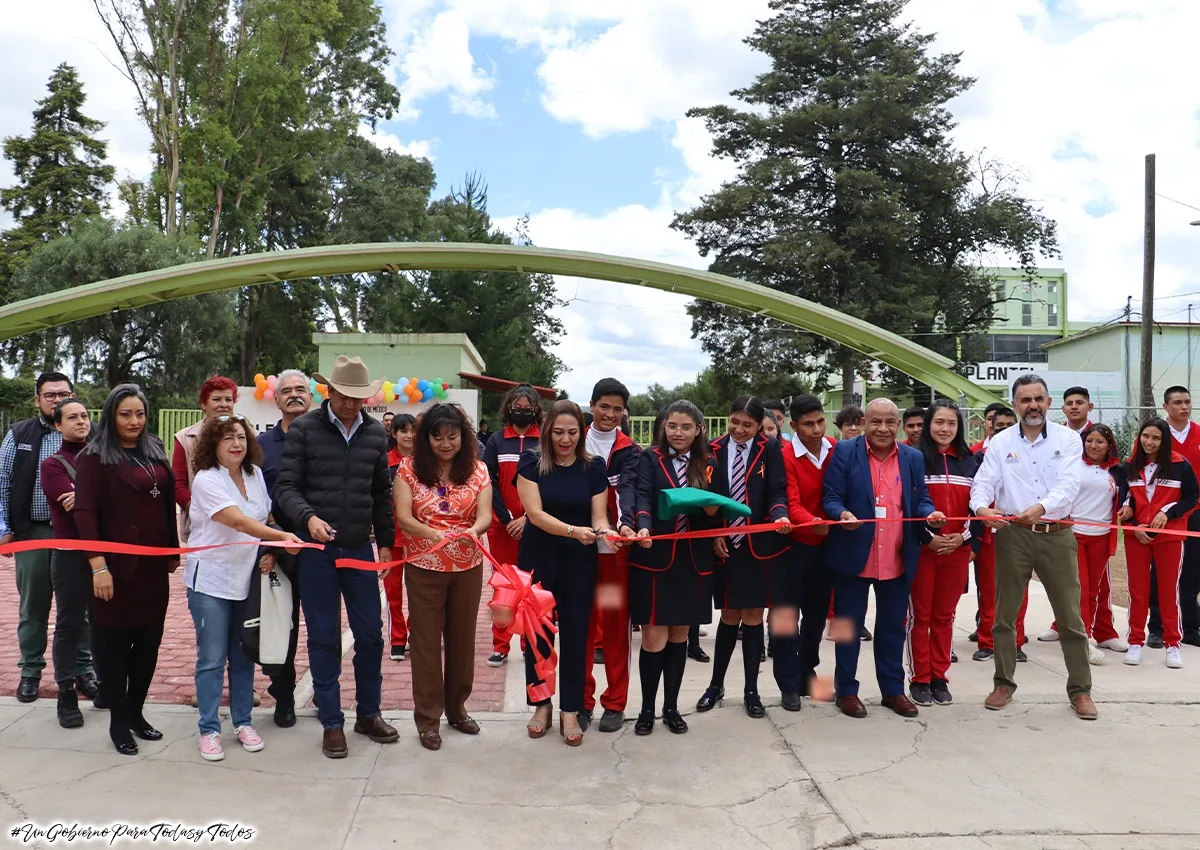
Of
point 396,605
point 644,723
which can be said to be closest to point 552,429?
point 644,723

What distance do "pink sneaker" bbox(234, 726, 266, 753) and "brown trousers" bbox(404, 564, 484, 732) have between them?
788 mm

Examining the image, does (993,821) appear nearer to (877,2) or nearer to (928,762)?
(928,762)

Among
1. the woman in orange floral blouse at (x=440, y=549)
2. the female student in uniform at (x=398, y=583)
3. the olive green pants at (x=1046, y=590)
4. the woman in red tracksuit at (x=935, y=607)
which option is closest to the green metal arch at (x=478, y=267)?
the female student in uniform at (x=398, y=583)

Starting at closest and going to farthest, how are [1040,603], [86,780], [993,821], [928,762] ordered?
[993,821] → [86,780] → [928,762] → [1040,603]

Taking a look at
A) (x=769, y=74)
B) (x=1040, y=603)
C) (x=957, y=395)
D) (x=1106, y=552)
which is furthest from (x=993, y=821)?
(x=769, y=74)

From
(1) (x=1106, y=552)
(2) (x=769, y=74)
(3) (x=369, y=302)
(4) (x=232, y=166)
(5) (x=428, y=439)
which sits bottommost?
(1) (x=1106, y=552)

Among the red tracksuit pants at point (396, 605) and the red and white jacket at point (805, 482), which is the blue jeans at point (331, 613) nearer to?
the red tracksuit pants at point (396, 605)

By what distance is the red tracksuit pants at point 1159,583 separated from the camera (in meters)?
6.46

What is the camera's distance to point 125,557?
4.43m

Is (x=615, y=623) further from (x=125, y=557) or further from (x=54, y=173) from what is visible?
(x=54, y=173)

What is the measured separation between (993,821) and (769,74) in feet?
107

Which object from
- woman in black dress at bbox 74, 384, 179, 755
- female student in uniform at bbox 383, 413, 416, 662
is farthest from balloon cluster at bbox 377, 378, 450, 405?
woman in black dress at bbox 74, 384, 179, 755

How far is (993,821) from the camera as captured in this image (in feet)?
12.1

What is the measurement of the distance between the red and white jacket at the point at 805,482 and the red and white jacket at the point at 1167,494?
2858 millimetres
